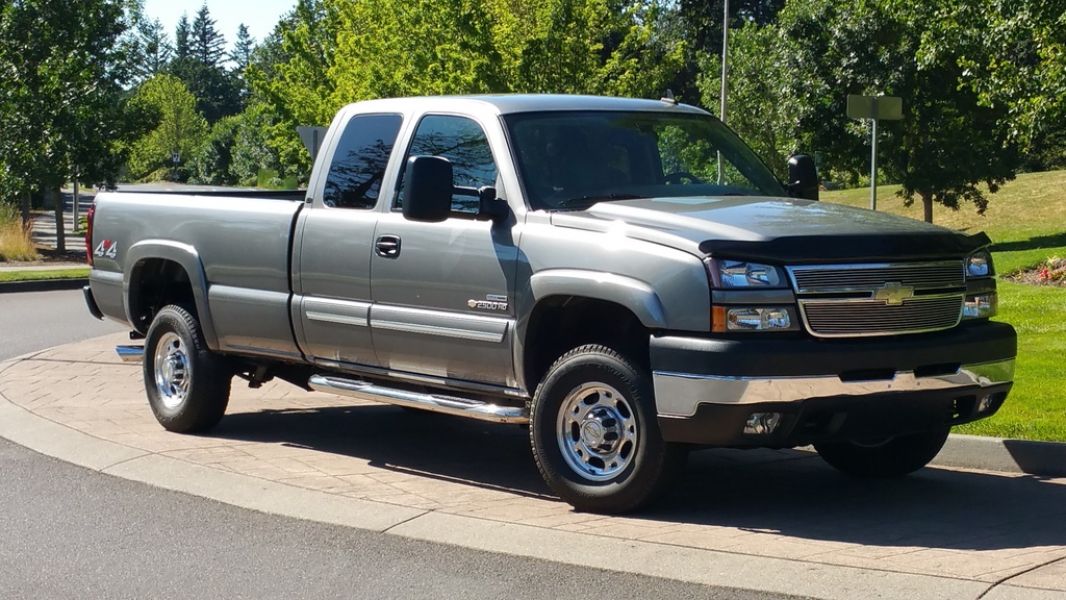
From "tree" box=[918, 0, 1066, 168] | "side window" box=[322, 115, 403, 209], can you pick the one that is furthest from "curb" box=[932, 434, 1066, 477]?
"tree" box=[918, 0, 1066, 168]

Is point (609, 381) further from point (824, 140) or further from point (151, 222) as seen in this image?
point (824, 140)

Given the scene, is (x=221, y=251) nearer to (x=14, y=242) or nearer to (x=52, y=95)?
(x=14, y=242)

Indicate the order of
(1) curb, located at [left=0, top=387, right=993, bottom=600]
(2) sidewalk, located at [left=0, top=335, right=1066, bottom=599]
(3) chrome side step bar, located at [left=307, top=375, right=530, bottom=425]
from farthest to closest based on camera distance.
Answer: (3) chrome side step bar, located at [left=307, top=375, right=530, bottom=425]
(2) sidewalk, located at [left=0, top=335, right=1066, bottom=599]
(1) curb, located at [left=0, top=387, right=993, bottom=600]

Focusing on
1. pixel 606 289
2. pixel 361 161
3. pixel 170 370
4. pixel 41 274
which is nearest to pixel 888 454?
pixel 606 289

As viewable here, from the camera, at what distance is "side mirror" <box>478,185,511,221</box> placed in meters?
A: 7.56

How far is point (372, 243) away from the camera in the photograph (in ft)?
27.2

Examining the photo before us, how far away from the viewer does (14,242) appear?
1252 inches

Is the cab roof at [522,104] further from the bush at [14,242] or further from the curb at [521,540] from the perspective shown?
the bush at [14,242]

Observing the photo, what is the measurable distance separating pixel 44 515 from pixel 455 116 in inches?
119

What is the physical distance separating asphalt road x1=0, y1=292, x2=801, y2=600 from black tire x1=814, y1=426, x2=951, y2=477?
247 cm

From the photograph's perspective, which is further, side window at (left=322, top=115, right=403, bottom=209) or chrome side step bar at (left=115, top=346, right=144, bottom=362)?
chrome side step bar at (left=115, top=346, right=144, bottom=362)

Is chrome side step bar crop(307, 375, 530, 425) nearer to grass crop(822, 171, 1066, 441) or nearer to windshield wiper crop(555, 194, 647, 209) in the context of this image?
windshield wiper crop(555, 194, 647, 209)

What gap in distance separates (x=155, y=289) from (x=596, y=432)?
173 inches

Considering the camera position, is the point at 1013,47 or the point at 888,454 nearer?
the point at 888,454
